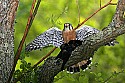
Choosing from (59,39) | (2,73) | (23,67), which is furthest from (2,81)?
(59,39)

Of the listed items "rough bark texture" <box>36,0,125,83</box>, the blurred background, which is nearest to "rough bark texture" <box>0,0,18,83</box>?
"rough bark texture" <box>36,0,125,83</box>

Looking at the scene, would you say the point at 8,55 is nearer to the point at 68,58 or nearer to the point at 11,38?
the point at 11,38

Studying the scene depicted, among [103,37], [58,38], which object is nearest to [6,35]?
[103,37]

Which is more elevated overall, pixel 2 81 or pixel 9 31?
pixel 9 31

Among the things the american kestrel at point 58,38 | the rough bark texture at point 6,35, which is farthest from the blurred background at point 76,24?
the rough bark texture at point 6,35

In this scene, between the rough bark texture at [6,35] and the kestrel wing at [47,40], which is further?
the kestrel wing at [47,40]

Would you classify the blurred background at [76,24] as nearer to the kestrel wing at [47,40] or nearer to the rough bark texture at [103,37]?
the kestrel wing at [47,40]

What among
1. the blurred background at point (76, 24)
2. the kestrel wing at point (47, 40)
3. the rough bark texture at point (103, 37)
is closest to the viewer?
the rough bark texture at point (103, 37)
